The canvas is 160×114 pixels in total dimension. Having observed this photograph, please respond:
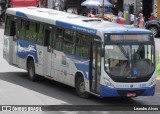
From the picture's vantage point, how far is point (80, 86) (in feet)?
62.3

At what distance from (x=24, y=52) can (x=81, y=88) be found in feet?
17.0

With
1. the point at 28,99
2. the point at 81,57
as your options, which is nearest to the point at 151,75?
the point at 81,57

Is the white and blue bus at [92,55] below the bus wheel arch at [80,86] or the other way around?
the other way around

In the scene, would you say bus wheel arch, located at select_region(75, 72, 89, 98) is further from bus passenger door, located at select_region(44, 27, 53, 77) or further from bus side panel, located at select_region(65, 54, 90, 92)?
bus passenger door, located at select_region(44, 27, 53, 77)

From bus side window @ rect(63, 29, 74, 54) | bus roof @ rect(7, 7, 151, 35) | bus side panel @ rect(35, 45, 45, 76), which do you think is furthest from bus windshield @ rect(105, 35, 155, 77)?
bus side panel @ rect(35, 45, 45, 76)

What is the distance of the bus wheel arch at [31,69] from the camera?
893 inches

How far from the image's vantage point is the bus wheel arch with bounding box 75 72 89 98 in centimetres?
1873

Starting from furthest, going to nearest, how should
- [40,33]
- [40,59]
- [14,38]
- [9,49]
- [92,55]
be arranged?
1. [9,49]
2. [14,38]
3. [40,33]
4. [40,59]
5. [92,55]

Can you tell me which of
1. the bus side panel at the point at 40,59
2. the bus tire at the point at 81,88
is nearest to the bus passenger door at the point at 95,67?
the bus tire at the point at 81,88

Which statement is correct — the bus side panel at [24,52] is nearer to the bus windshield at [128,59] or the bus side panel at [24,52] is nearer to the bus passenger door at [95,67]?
the bus passenger door at [95,67]

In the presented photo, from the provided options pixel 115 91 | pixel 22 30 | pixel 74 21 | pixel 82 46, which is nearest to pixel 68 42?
pixel 74 21

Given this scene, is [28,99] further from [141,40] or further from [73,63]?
[141,40]

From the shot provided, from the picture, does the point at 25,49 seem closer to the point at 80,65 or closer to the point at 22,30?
the point at 22,30

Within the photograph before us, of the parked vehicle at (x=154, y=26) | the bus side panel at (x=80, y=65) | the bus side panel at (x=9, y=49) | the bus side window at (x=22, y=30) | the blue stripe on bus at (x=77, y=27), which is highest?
the blue stripe on bus at (x=77, y=27)
